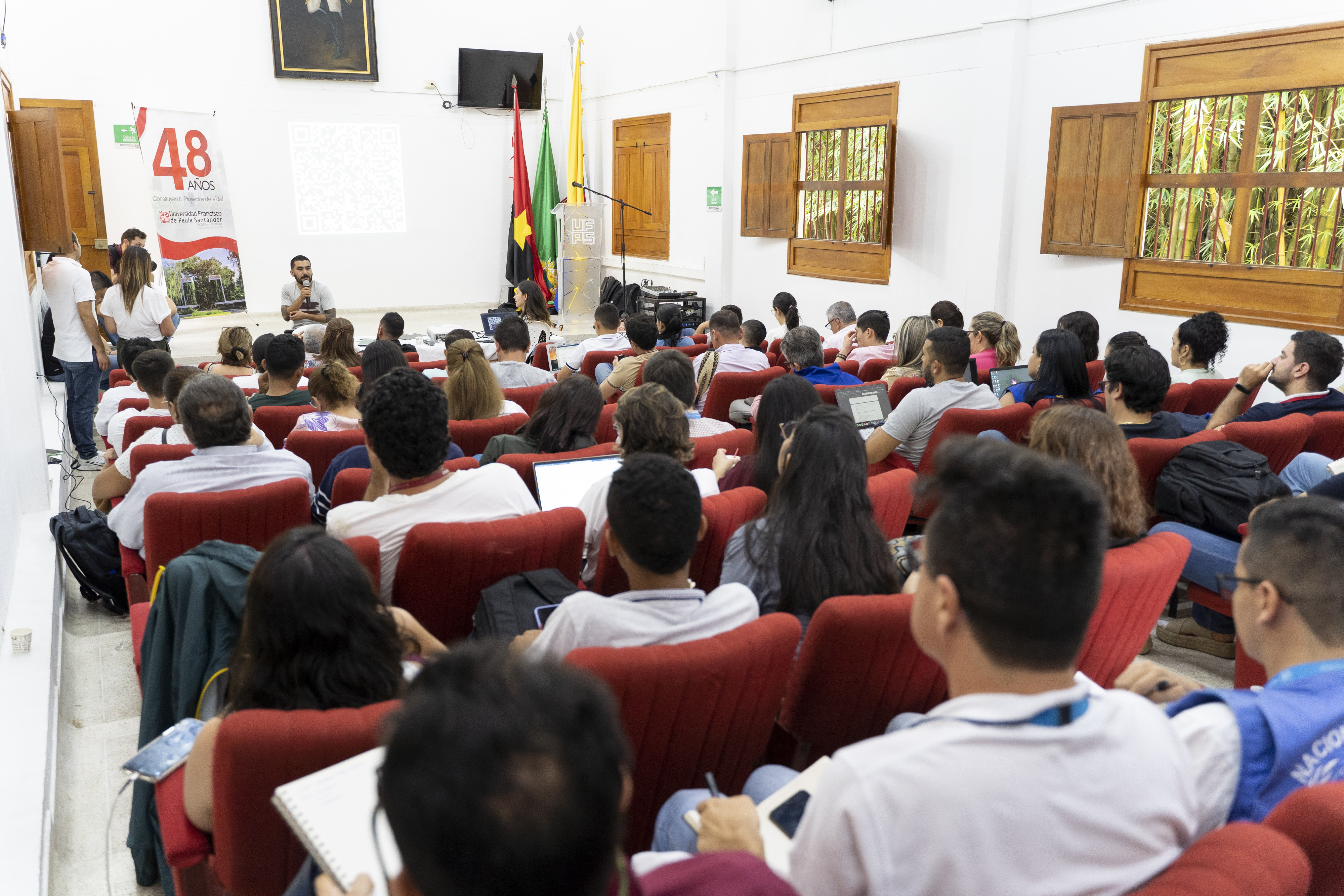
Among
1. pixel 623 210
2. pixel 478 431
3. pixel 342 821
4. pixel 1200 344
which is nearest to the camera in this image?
Result: pixel 342 821

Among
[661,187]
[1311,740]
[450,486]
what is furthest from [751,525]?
[661,187]

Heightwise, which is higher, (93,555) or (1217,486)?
(1217,486)

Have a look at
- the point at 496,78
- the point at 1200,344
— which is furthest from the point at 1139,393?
the point at 496,78

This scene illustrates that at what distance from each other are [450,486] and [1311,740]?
6.34 ft

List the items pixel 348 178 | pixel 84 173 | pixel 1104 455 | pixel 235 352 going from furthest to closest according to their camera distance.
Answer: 1. pixel 348 178
2. pixel 84 173
3. pixel 235 352
4. pixel 1104 455

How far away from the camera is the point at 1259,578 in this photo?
4.87 feet

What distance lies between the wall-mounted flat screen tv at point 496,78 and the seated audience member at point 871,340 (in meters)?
7.64

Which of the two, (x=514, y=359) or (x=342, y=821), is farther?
(x=514, y=359)

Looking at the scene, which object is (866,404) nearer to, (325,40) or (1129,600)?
(1129,600)

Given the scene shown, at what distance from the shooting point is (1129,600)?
2012mm

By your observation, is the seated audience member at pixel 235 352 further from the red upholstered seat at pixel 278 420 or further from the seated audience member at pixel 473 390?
the seated audience member at pixel 473 390

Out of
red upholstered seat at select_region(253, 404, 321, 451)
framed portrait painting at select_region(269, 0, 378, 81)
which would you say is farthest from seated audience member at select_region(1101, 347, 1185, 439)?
framed portrait painting at select_region(269, 0, 378, 81)

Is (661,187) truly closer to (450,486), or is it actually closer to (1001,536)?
(450,486)

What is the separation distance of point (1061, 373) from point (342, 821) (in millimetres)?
3558
